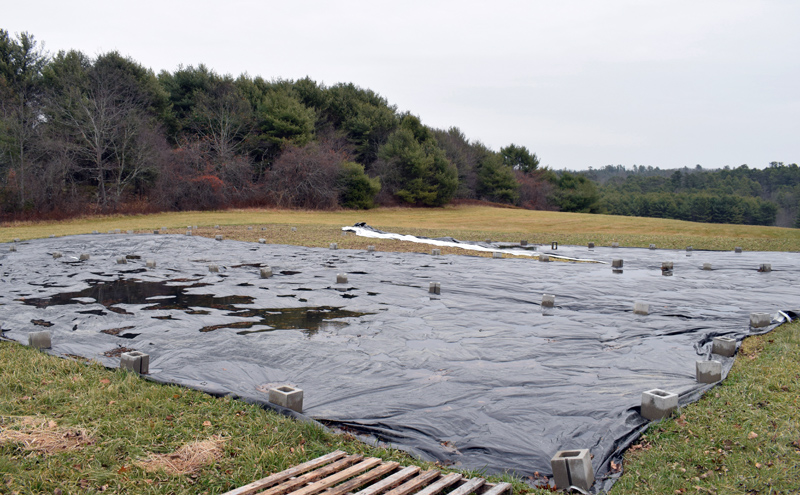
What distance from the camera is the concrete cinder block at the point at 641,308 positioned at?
5.34 metres

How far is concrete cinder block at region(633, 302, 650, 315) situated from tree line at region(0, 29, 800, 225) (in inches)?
877

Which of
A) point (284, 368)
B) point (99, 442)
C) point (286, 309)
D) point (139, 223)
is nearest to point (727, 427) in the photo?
point (284, 368)

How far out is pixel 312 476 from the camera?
7.24ft

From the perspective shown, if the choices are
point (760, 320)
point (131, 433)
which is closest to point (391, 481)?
→ point (131, 433)

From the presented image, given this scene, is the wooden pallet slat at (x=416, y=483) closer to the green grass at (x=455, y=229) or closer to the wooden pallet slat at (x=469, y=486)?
the wooden pallet slat at (x=469, y=486)

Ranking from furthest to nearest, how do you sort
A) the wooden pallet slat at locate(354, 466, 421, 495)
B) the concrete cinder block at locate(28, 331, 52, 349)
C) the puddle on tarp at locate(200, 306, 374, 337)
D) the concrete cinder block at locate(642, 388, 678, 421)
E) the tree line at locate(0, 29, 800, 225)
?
the tree line at locate(0, 29, 800, 225) → the puddle on tarp at locate(200, 306, 374, 337) → the concrete cinder block at locate(28, 331, 52, 349) → the concrete cinder block at locate(642, 388, 678, 421) → the wooden pallet slat at locate(354, 466, 421, 495)

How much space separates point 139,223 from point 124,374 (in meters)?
18.3

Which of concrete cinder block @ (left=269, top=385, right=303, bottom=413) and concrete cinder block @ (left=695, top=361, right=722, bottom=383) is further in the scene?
concrete cinder block @ (left=695, top=361, right=722, bottom=383)

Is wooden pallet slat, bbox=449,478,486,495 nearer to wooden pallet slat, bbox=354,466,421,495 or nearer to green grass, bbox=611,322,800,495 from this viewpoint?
wooden pallet slat, bbox=354,466,421,495

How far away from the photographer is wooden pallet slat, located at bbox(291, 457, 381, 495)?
2096 millimetres

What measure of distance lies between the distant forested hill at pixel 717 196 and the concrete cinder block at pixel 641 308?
151 ft

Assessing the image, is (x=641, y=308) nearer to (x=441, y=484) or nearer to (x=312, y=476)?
(x=441, y=484)

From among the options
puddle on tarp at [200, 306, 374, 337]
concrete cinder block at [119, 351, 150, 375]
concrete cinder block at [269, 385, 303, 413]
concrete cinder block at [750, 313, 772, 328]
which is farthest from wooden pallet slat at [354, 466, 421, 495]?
concrete cinder block at [750, 313, 772, 328]

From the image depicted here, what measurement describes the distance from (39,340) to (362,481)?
3.17m
